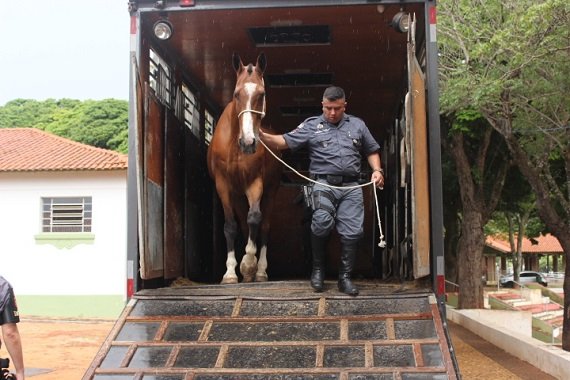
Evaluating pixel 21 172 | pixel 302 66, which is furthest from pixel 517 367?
pixel 21 172

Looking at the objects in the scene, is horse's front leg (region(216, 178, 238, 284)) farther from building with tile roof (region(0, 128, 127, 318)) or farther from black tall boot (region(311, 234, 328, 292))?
building with tile roof (region(0, 128, 127, 318))

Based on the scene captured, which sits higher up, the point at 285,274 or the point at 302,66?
the point at 302,66

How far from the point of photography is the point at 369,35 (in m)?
7.53

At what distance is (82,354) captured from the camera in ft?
44.1

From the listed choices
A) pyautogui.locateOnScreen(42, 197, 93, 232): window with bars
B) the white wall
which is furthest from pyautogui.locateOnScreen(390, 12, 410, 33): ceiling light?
pyautogui.locateOnScreen(42, 197, 93, 232): window with bars

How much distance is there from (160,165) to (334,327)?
261cm

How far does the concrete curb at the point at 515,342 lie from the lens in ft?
35.1

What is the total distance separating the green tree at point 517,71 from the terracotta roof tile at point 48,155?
11423mm

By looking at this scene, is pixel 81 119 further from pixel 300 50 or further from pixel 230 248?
pixel 230 248

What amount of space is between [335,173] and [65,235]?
16.6 metres

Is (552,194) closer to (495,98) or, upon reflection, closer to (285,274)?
(495,98)

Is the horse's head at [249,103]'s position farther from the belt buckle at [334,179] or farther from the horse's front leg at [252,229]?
the horse's front leg at [252,229]

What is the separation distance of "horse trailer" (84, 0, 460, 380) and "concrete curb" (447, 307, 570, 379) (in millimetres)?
2978

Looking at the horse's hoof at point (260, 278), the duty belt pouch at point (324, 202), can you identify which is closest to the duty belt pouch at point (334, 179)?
the duty belt pouch at point (324, 202)
